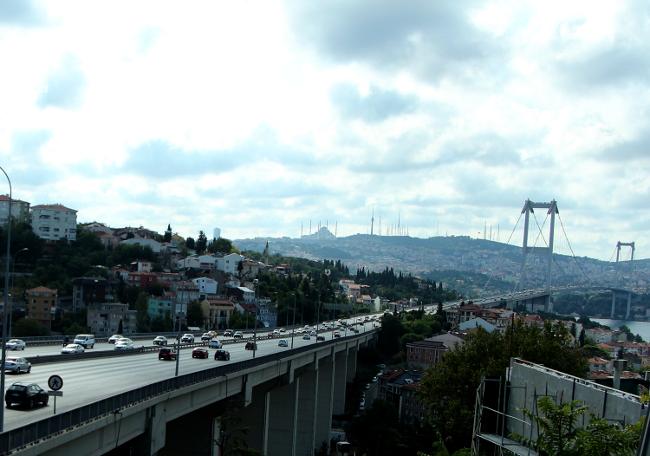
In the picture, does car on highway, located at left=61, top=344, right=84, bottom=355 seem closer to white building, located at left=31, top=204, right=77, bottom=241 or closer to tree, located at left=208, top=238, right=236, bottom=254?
white building, located at left=31, top=204, right=77, bottom=241

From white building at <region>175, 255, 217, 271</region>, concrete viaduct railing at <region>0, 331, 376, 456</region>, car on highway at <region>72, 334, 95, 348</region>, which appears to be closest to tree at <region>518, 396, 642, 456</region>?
concrete viaduct railing at <region>0, 331, 376, 456</region>

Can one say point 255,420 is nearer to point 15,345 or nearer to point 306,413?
point 15,345

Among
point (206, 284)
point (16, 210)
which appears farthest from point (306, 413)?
point (16, 210)

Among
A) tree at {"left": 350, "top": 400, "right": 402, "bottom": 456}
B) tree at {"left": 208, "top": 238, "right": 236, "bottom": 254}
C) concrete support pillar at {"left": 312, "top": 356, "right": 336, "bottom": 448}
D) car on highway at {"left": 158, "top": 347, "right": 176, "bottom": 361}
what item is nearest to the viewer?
car on highway at {"left": 158, "top": 347, "right": 176, "bottom": 361}

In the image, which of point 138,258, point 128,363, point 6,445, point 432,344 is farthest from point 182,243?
point 6,445

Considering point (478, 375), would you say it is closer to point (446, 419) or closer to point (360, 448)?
point (446, 419)

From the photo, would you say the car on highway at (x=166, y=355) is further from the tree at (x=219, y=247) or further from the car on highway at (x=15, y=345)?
the tree at (x=219, y=247)
